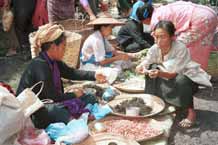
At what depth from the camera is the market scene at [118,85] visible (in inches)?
118

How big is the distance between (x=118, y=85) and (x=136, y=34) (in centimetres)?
125

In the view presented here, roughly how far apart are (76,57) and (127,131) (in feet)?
5.85

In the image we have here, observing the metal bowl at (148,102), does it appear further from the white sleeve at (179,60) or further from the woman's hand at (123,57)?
the woman's hand at (123,57)

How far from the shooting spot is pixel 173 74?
388 cm

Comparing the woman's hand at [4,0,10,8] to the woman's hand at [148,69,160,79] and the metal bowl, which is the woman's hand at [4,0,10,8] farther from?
the woman's hand at [148,69,160,79]

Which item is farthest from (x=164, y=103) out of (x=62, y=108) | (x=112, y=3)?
(x=112, y=3)

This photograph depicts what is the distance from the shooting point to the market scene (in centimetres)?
300

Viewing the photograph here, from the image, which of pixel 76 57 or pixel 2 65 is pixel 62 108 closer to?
pixel 76 57

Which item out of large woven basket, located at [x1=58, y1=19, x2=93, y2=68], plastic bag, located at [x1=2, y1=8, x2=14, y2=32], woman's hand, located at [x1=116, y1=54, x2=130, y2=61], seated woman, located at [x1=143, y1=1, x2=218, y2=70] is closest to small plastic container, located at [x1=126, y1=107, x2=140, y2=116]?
woman's hand, located at [x1=116, y1=54, x2=130, y2=61]

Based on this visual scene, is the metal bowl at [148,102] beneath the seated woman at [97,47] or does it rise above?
beneath

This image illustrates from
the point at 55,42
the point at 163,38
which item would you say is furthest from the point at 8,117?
the point at 163,38

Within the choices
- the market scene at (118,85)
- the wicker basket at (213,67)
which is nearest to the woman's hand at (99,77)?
the market scene at (118,85)

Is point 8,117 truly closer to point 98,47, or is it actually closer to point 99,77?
point 99,77

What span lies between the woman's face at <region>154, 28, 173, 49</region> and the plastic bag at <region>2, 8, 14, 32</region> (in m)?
3.13
